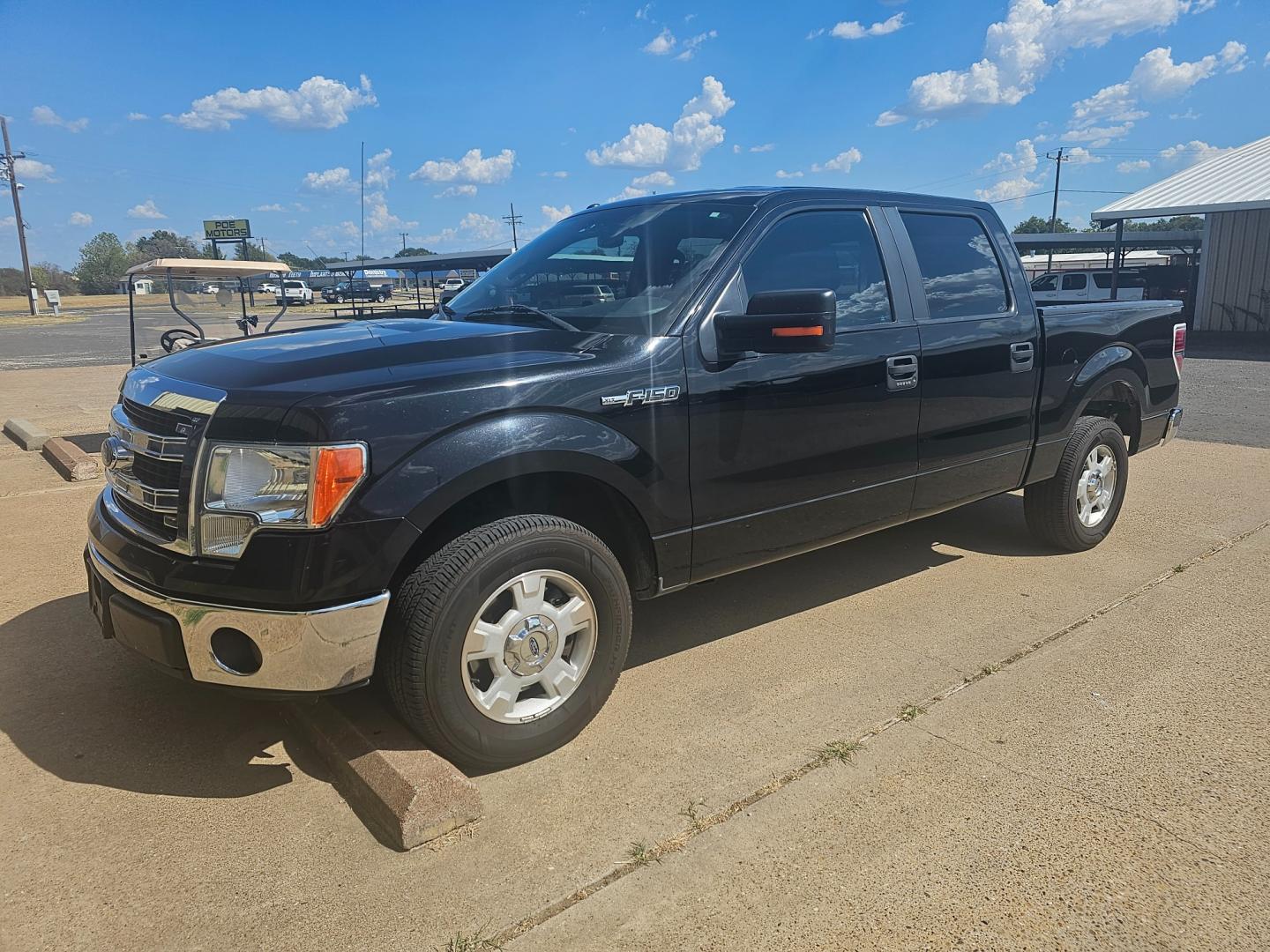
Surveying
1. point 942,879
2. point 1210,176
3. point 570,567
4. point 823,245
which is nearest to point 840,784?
point 942,879

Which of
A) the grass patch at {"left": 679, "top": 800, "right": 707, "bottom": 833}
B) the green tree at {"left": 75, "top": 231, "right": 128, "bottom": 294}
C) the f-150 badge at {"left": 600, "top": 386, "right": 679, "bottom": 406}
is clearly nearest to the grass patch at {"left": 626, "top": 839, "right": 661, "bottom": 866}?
the grass patch at {"left": 679, "top": 800, "right": 707, "bottom": 833}

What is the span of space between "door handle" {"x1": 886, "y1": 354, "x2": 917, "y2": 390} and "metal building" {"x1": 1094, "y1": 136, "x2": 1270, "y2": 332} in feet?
59.8

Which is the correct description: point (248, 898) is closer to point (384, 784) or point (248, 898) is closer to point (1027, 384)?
point (384, 784)

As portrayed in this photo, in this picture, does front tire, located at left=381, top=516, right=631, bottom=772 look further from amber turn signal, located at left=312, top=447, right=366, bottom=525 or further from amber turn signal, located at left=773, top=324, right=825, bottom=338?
amber turn signal, located at left=773, top=324, right=825, bottom=338

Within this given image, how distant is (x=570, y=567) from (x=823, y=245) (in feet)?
6.13

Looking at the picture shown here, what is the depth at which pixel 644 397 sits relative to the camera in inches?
119

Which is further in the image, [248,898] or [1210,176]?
[1210,176]

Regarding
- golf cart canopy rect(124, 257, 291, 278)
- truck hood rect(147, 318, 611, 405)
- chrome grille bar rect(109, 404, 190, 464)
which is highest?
golf cart canopy rect(124, 257, 291, 278)

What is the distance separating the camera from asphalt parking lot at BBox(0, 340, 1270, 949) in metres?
2.22

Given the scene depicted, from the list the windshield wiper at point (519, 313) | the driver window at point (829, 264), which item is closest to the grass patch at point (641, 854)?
the windshield wiper at point (519, 313)

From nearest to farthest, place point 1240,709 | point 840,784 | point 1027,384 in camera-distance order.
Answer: point 840,784 → point 1240,709 → point 1027,384

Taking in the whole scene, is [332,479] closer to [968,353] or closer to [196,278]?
[968,353]

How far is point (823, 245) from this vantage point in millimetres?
3748

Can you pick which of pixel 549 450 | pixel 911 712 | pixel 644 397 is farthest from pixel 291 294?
pixel 911 712
